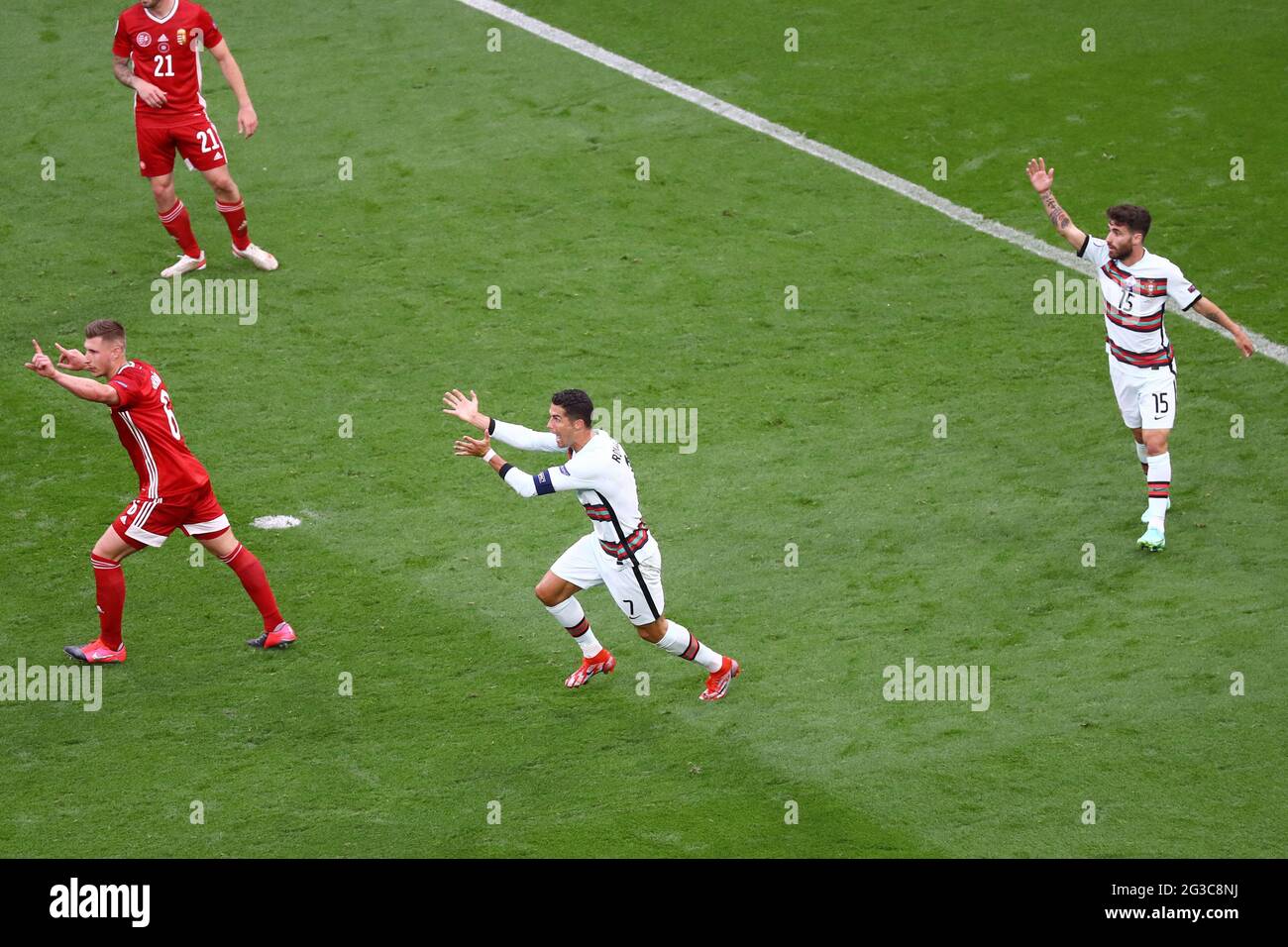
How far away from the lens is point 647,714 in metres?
9.90

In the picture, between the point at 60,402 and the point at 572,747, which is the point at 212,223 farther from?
the point at 572,747

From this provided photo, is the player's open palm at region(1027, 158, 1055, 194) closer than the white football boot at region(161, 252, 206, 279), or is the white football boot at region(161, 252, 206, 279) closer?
the player's open palm at region(1027, 158, 1055, 194)

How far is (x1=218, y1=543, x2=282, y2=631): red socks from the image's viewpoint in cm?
1023

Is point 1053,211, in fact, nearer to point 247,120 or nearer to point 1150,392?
point 1150,392

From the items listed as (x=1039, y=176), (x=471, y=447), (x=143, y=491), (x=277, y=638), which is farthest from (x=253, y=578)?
(x=1039, y=176)

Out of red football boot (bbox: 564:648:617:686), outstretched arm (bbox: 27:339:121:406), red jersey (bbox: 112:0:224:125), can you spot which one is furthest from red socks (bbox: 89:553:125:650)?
red jersey (bbox: 112:0:224:125)

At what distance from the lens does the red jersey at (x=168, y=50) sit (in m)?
14.1

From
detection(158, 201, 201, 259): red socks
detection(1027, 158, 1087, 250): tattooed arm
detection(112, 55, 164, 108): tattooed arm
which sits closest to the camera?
detection(1027, 158, 1087, 250): tattooed arm

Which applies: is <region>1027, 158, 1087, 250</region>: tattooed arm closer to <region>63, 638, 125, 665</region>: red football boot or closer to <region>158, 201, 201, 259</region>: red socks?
<region>63, 638, 125, 665</region>: red football boot

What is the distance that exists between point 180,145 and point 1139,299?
8447 mm

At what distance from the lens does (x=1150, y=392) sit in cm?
1160

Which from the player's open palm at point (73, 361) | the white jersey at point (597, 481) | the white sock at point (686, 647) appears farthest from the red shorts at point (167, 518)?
the white sock at point (686, 647)
